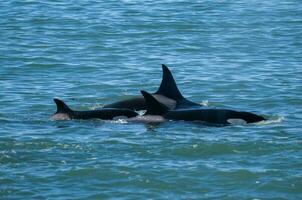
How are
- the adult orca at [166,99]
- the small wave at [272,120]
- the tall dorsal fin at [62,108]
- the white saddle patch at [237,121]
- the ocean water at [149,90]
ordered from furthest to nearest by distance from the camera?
the adult orca at [166,99], the tall dorsal fin at [62,108], the small wave at [272,120], the white saddle patch at [237,121], the ocean water at [149,90]

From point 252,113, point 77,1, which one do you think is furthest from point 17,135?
point 77,1

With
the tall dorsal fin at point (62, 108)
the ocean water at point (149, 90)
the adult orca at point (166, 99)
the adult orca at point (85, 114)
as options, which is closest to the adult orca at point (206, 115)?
the ocean water at point (149, 90)

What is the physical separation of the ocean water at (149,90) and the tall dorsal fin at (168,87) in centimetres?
128

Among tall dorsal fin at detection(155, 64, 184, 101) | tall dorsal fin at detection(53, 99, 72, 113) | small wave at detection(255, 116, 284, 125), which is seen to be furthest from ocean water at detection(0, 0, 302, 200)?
tall dorsal fin at detection(155, 64, 184, 101)

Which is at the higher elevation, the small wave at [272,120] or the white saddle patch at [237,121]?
the white saddle patch at [237,121]

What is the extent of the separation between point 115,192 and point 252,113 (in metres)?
5.55

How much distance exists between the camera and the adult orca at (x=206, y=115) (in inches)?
789

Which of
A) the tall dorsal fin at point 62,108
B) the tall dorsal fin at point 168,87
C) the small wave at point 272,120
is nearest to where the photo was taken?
the small wave at point 272,120

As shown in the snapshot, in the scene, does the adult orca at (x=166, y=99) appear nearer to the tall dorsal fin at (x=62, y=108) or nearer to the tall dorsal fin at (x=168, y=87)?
the tall dorsal fin at (x=168, y=87)

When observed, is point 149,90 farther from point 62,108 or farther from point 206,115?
point 206,115

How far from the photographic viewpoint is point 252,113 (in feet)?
66.7

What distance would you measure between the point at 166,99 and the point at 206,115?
1649 millimetres

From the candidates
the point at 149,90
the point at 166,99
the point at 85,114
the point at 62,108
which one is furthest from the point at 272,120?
the point at 149,90

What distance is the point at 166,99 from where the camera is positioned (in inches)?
848
